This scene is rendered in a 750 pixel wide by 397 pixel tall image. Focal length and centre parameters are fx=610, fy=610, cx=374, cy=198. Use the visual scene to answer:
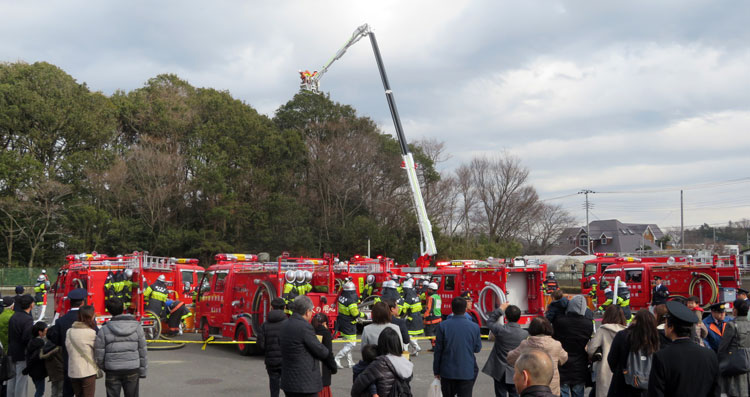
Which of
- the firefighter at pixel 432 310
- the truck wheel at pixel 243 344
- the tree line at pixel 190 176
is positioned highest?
the tree line at pixel 190 176

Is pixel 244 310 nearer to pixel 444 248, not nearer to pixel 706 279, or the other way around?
pixel 706 279

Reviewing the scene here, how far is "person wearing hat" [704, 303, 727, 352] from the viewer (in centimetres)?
731

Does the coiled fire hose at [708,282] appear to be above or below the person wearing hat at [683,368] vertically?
below

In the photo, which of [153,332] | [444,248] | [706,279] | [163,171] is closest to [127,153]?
[163,171]

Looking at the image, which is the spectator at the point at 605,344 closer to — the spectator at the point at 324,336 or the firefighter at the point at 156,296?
the spectator at the point at 324,336

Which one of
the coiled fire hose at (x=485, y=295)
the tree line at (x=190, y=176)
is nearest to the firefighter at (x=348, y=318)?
the coiled fire hose at (x=485, y=295)

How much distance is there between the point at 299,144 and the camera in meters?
45.2

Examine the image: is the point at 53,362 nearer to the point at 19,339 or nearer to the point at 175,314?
the point at 19,339

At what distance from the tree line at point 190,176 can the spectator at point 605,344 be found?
35.2m

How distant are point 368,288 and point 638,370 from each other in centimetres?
1228

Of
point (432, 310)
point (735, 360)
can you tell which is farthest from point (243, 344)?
point (735, 360)

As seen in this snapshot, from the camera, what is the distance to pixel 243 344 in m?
13.8

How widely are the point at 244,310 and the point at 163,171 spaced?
95.5ft

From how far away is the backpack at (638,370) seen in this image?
18.8ft
